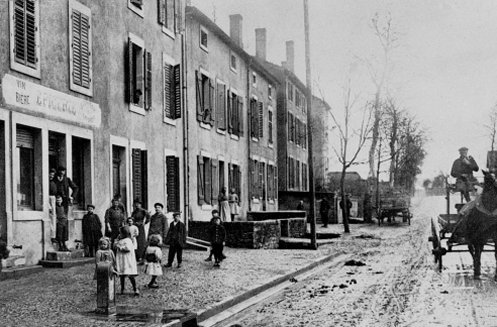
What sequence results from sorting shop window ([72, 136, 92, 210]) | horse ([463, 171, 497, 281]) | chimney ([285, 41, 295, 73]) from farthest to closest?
chimney ([285, 41, 295, 73]) → shop window ([72, 136, 92, 210]) → horse ([463, 171, 497, 281])

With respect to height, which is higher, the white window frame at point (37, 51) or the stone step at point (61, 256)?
the white window frame at point (37, 51)

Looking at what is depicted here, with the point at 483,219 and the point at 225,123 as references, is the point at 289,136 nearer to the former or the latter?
the point at 225,123

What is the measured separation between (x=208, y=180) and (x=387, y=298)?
16277mm

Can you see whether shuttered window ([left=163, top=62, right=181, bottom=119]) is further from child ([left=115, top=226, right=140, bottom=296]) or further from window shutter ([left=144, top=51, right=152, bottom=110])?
child ([left=115, top=226, right=140, bottom=296])

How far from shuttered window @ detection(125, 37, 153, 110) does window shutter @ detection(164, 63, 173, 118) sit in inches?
51.3

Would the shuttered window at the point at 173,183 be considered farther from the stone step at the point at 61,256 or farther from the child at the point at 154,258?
the child at the point at 154,258

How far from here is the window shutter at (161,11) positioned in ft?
72.3

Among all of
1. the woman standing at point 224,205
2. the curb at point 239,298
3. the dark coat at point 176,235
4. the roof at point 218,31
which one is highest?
the roof at point 218,31

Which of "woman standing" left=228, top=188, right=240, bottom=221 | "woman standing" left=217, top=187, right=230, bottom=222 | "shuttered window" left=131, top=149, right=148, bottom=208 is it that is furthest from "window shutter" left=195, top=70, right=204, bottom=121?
"shuttered window" left=131, top=149, right=148, bottom=208

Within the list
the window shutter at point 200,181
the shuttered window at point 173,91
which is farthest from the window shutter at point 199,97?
the shuttered window at point 173,91

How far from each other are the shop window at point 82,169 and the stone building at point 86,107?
0.08ft

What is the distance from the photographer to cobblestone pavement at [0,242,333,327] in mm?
9375

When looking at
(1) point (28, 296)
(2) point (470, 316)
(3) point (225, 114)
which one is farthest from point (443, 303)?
(3) point (225, 114)

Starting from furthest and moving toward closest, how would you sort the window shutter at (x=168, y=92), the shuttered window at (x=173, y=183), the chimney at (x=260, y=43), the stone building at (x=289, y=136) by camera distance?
1. the chimney at (x=260, y=43)
2. the stone building at (x=289, y=136)
3. the shuttered window at (x=173, y=183)
4. the window shutter at (x=168, y=92)
